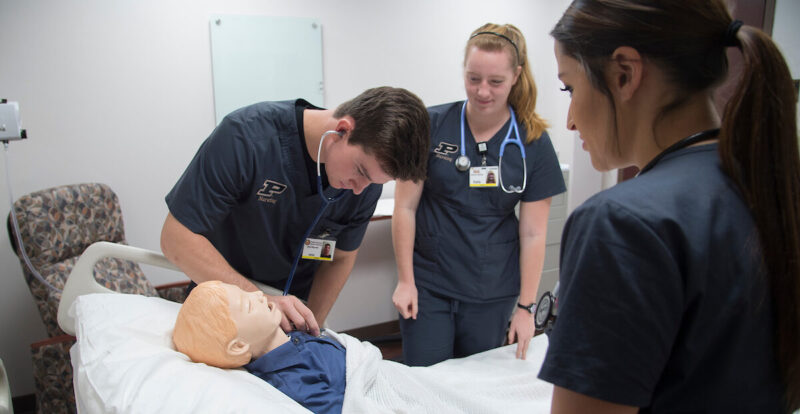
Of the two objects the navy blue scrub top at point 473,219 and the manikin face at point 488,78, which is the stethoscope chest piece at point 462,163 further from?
the manikin face at point 488,78

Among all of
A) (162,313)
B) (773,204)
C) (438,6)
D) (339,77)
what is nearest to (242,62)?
(339,77)

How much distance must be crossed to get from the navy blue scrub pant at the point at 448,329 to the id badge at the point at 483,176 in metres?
0.44

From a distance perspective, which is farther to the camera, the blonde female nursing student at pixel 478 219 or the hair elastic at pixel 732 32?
the blonde female nursing student at pixel 478 219

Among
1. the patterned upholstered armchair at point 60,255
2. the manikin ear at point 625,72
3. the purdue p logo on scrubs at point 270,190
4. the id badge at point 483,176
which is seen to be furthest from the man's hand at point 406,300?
the patterned upholstered armchair at point 60,255

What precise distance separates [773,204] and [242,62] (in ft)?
9.05

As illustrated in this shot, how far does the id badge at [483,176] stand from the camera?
177 cm

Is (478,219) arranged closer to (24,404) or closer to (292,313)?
(292,313)

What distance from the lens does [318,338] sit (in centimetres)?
148

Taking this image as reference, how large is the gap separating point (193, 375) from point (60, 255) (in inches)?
57.6

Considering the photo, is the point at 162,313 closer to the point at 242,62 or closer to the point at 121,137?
the point at 121,137

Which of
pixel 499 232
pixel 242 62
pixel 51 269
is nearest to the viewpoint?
pixel 499 232

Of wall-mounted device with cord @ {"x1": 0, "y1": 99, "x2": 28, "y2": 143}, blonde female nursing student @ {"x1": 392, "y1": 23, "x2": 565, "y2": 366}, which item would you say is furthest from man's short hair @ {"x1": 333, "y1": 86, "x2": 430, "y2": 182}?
wall-mounted device with cord @ {"x1": 0, "y1": 99, "x2": 28, "y2": 143}

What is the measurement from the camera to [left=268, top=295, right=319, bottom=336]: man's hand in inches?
55.4

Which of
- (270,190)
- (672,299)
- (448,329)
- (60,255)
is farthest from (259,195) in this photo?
(60,255)
